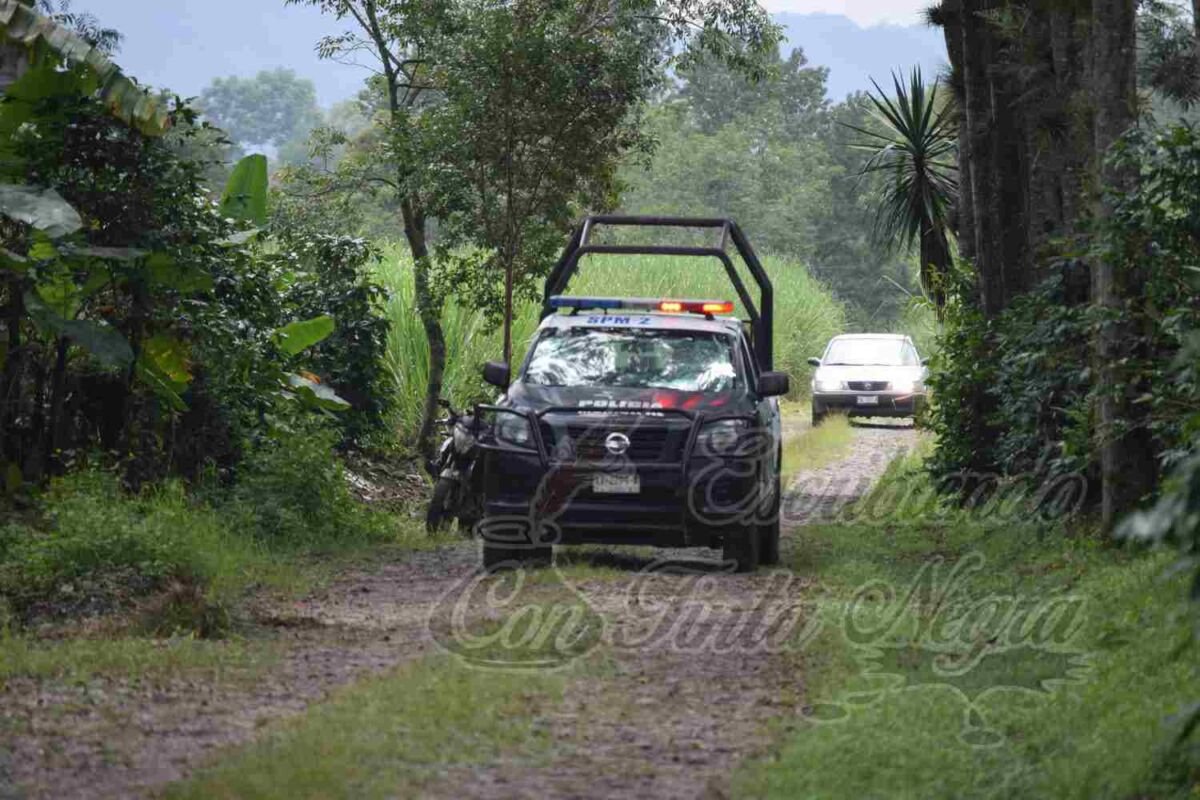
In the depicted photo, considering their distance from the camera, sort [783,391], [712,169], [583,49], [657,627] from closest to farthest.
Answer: [657,627]
[783,391]
[583,49]
[712,169]

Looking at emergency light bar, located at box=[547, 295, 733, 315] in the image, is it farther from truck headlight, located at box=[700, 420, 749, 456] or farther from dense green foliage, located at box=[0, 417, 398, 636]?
dense green foliage, located at box=[0, 417, 398, 636]

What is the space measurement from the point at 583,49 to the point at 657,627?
1382cm

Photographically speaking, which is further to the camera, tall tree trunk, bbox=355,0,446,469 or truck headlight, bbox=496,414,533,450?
tall tree trunk, bbox=355,0,446,469

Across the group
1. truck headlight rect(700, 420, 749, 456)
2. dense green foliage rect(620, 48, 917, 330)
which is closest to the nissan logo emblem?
truck headlight rect(700, 420, 749, 456)

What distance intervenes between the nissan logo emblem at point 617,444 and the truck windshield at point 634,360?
773 millimetres

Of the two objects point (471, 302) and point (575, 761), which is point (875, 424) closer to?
point (471, 302)

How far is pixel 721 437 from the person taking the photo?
13062 mm

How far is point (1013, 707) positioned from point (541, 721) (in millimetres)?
2023

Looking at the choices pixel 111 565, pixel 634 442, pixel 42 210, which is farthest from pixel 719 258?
pixel 111 565

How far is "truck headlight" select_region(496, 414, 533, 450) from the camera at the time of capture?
516 inches

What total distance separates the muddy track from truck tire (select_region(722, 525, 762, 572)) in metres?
0.73

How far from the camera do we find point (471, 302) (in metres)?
26.3

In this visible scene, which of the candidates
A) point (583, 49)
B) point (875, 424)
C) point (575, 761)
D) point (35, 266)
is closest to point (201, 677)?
point (575, 761)

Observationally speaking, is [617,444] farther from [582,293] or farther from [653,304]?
[582,293]
